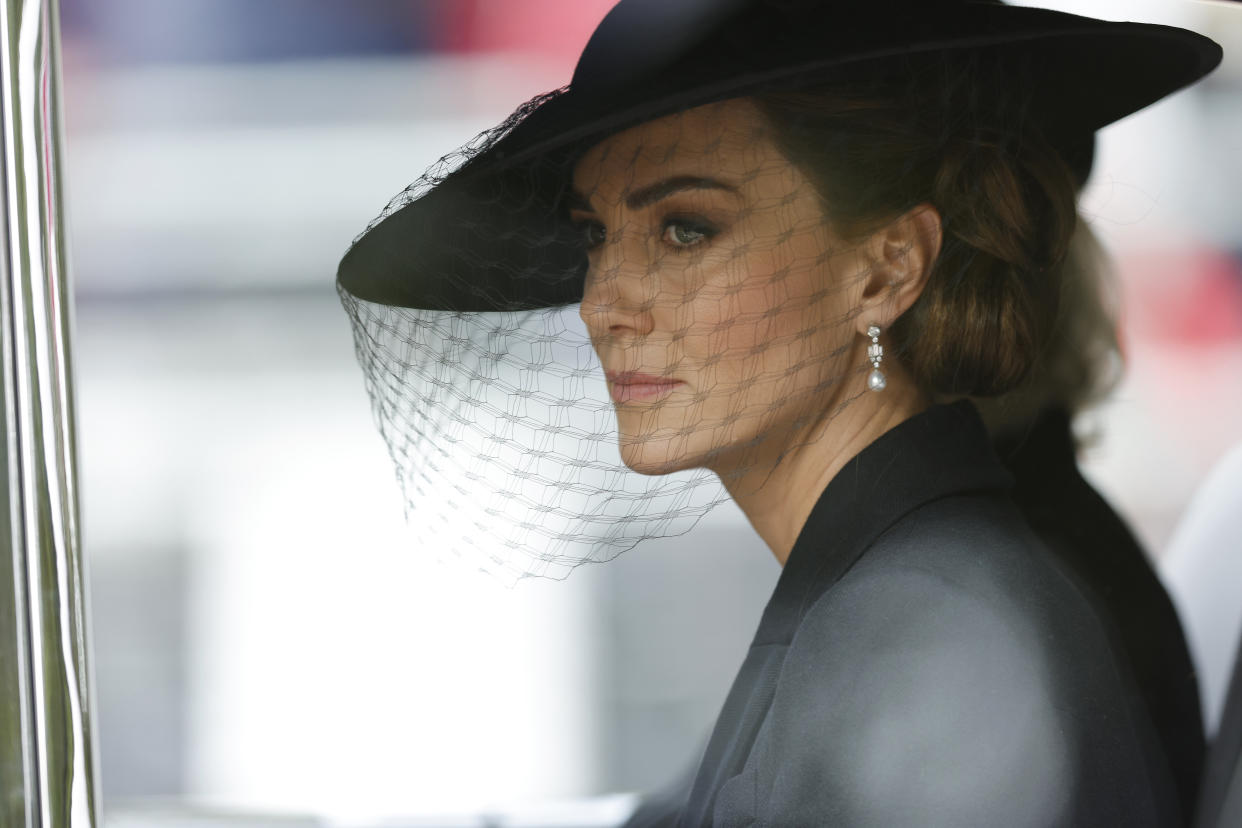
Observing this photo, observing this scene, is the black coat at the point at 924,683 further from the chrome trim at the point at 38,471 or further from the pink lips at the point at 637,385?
the chrome trim at the point at 38,471

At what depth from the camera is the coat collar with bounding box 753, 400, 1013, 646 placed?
3.05 ft

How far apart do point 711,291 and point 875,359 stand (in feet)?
0.52

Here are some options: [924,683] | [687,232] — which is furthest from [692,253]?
[924,683]

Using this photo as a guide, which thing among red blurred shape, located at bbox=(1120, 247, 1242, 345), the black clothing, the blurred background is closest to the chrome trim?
the blurred background

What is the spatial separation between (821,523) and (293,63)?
59 cm

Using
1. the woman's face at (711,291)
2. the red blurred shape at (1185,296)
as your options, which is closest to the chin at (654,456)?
the woman's face at (711,291)

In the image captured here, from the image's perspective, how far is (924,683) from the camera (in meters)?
0.85

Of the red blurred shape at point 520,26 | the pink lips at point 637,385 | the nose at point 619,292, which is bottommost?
the pink lips at point 637,385

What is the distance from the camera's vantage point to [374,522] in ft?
3.05

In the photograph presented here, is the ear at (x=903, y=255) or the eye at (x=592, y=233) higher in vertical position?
the eye at (x=592, y=233)

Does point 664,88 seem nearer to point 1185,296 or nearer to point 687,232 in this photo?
point 687,232

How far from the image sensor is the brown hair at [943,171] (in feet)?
2.91

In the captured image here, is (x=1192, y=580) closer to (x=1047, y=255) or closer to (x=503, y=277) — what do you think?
(x=1047, y=255)

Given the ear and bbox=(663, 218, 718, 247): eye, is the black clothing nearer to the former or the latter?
the ear
